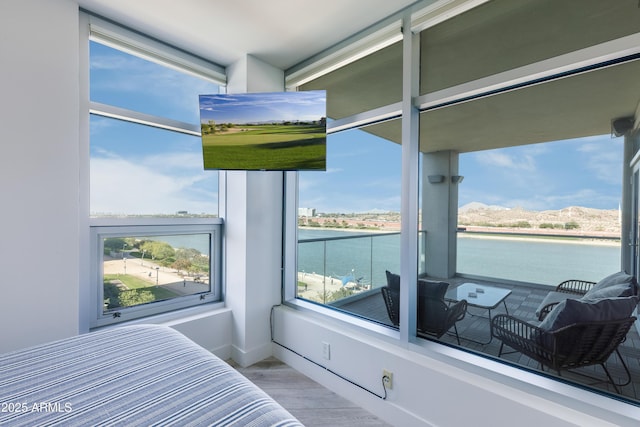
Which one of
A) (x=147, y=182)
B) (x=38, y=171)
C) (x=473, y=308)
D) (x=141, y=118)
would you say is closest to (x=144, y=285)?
(x=147, y=182)

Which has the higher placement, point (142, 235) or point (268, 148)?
point (268, 148)

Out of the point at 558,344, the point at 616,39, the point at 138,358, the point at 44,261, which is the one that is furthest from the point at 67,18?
the point at 558,344

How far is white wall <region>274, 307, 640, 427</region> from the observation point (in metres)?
1.45

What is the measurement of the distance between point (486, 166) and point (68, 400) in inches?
87.5

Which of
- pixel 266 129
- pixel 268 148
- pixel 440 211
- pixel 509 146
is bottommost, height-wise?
pixel 440 211

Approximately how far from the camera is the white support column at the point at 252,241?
9.04 feet

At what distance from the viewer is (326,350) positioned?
2453 mm

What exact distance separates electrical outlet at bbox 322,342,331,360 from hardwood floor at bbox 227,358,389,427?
25 centimetres

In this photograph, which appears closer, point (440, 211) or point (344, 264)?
point (440, 211)

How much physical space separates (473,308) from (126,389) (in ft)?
6.25

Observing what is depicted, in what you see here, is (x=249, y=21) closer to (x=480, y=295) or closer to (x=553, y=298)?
(x=480, y=295)

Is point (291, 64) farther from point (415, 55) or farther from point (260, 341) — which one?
point (260, 341)

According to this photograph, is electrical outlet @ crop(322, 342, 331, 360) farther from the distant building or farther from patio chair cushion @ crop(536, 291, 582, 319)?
patio chair cushion @ crop(536, 291, 582, 319)

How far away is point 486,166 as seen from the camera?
180cm
